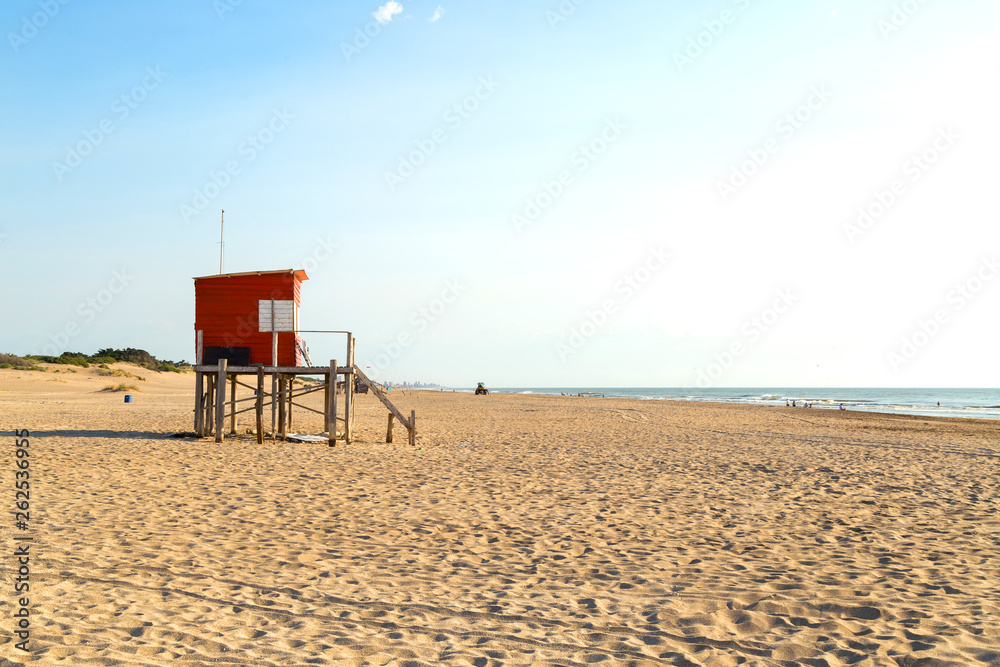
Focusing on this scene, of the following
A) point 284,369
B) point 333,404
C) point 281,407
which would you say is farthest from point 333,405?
point 281,407

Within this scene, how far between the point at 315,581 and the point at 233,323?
14.1 metres

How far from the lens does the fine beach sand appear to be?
5.07m

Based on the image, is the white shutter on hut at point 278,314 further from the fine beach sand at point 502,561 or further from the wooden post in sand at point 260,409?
the fine beach sand at point 502,561

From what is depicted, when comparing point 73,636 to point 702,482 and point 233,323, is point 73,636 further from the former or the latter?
point 233,323

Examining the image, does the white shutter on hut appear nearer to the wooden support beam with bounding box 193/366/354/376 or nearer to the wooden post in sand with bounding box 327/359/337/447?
the wooden support beam with bounding box 193/366/354/376

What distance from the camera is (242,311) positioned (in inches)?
754

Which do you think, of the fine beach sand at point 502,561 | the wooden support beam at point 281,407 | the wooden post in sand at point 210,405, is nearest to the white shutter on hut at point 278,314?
the wooden support beam at point 281,407

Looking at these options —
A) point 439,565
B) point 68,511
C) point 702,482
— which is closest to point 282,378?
point 68,511

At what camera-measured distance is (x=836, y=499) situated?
11102 millimetres

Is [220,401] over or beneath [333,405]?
over

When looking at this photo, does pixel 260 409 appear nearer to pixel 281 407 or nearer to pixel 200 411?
pixel 281 407

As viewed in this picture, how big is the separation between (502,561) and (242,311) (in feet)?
46.7

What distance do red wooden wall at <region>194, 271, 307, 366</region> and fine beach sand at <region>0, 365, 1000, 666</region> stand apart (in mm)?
4405

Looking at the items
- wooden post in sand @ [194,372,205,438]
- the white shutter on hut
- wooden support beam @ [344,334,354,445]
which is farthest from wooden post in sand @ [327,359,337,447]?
wooden post in sand @ [194,372,205,438]
